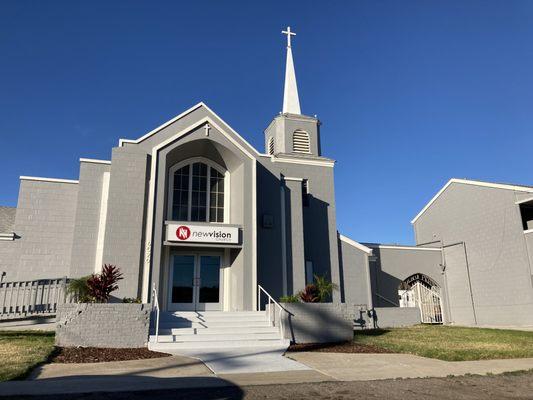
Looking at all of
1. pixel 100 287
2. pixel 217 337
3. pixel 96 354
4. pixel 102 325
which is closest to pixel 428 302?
pixel 217 337

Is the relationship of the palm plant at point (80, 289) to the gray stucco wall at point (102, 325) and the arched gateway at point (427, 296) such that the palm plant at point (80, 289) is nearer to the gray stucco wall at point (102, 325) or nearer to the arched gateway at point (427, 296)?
the gray stucco wall at point (102, 325)

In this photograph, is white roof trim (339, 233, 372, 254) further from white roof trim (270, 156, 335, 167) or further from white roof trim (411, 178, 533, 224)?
white roof trim (411, 178, 533, 224)

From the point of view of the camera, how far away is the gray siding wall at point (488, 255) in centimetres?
2270

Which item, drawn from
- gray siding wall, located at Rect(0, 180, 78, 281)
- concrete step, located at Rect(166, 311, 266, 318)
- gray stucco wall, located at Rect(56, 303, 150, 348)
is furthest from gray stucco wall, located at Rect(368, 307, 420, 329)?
gray siding wall, located at Rect(0, 180, 78, 281)

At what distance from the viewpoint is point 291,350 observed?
39.0 ft

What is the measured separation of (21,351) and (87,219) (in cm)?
719

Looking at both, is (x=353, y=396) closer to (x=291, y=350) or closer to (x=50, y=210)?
(x=291, y=350)

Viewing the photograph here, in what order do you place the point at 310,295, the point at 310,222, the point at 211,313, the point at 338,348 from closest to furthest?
the point at 338,348
the point at 310,295
the point at 211,313
the point at 310,222

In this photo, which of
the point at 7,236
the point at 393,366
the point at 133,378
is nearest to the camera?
the point at 133,378

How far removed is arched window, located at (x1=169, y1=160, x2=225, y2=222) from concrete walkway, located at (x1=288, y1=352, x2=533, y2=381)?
8.75m

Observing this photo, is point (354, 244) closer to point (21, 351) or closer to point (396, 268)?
point (396, 268)

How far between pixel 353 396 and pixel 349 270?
50.1ft

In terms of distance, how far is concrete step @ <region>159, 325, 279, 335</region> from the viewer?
12.7 metres

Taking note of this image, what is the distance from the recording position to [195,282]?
17344 mm
